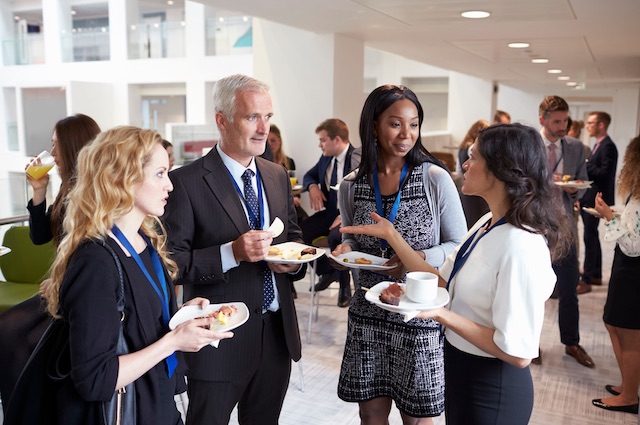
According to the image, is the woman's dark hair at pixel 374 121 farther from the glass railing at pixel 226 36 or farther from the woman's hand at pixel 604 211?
the glass railing at pixel 226 36

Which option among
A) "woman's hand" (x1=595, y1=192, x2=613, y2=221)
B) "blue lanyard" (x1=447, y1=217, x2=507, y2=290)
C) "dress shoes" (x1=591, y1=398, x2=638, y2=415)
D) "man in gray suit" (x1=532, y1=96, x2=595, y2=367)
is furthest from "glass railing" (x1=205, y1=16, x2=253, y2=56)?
"blue lanyard" (x1=447, y1=217, x2=507, y2=290)

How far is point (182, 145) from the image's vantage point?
9.16 metres

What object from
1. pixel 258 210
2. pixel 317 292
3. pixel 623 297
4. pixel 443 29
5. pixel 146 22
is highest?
pixel 146 22

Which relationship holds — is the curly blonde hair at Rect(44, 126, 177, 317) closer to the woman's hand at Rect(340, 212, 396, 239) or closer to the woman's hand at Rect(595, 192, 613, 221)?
the woman's hand at Rect(340, 212, 396, 239)

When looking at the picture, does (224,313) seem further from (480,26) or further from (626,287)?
(480,26)

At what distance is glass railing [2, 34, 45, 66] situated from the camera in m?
11.8

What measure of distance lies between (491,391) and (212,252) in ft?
2.80

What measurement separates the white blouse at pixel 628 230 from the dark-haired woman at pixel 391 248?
1.42 meters

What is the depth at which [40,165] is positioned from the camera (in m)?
2.45

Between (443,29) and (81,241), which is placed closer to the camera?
(81,241)

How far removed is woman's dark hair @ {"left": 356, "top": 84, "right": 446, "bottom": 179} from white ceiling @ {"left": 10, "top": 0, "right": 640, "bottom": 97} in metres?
1.67

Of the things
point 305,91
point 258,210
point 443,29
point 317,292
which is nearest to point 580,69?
point 443,29

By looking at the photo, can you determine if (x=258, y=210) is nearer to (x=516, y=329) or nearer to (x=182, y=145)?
(x=516, y=329)

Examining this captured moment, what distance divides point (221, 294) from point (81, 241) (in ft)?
2.10
